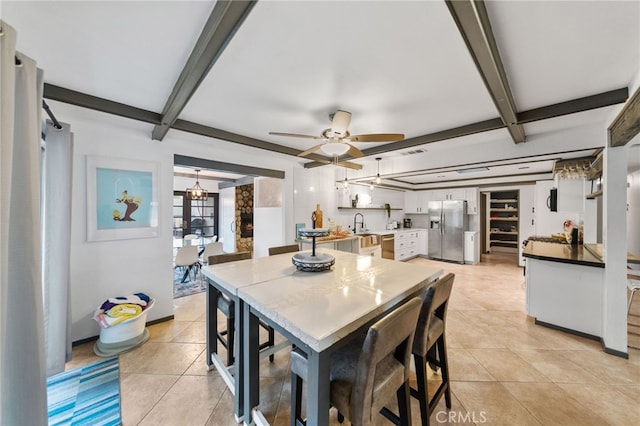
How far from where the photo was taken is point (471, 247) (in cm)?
609

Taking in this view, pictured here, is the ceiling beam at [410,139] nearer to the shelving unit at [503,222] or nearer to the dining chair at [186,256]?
the dining chair at [186,256]

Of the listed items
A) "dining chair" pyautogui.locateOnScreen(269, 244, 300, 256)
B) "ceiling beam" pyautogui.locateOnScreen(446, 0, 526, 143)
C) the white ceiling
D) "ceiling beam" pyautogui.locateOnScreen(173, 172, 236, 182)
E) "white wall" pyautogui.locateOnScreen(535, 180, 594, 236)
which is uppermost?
the white ceiling

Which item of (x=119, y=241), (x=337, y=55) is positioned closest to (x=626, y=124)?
(x=337, y=55)

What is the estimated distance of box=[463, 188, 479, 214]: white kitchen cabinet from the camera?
616 cm

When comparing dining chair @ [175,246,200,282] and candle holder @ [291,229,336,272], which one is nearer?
candle holder @ [291,229,336,272]

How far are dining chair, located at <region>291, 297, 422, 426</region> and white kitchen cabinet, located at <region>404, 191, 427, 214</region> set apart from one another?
658 cm

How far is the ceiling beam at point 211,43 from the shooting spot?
1.04 metres

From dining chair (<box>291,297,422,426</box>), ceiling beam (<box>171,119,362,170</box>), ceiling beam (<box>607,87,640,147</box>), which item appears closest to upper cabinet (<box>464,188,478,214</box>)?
ceiling beam (<box>607,87,640,147</box>)

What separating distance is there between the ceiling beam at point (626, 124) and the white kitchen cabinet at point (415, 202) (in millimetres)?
4953

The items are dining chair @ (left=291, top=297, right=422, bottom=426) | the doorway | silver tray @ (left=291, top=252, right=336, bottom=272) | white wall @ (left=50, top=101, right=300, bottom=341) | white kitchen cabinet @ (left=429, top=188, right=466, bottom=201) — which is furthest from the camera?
the doorway

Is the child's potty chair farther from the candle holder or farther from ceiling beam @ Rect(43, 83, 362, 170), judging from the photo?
ceiling beam @ Rect(43, 83, 362, 170)

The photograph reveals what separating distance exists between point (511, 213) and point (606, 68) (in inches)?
318

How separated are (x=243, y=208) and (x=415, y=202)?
17.3ft

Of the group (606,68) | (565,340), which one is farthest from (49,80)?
(565,340)
